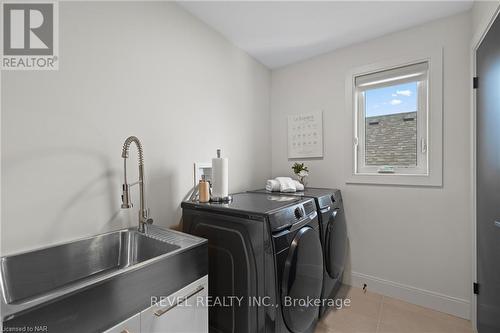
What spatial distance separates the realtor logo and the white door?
125 cm

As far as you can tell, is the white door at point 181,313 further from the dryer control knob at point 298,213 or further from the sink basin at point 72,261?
the dryer control knob at point 298,213

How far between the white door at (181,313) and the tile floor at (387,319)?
1081 millimetres

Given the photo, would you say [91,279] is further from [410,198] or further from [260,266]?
[410,198]

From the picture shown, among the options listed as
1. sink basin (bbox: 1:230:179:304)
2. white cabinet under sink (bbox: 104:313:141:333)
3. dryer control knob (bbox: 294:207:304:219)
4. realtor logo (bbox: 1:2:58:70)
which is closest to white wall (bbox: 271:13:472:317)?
dryer control knob (bbox: 294:207:304:219)

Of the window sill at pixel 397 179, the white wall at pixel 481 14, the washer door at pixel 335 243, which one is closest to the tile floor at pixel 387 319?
the washer door at pixel 335 243

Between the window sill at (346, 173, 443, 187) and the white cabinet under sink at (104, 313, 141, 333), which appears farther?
the window sill at (346, 173, 443, 187)

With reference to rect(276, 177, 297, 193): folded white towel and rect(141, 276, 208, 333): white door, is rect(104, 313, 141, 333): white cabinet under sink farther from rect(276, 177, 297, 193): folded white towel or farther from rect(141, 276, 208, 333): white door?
rect(276, 177, 297, 193): folded white towel

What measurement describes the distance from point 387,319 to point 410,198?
1020mm

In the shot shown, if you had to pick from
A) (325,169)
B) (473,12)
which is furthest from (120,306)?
(473,12)

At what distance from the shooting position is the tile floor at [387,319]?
171 centimetres

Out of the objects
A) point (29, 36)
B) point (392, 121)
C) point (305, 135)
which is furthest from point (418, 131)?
point (29, 36)

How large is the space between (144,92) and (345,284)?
2567 millimetres

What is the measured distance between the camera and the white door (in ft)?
3.02

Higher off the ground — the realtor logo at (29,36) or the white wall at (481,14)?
the white wall at (481,14)
